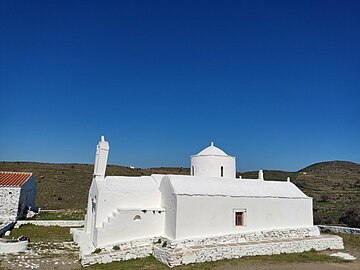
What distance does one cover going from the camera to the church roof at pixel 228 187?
15273mm

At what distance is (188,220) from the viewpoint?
47.7 ft

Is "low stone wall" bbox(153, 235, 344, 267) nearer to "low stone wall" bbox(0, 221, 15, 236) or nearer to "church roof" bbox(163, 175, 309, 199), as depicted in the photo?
"church roof" bbox(163, 175, 309, 199)

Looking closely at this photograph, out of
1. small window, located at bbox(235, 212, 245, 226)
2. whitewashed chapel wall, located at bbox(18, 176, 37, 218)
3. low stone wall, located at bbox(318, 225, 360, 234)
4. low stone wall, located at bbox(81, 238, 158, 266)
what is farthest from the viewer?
whitewashed chapel wall, located at bbox(18, 176, 37, 218)

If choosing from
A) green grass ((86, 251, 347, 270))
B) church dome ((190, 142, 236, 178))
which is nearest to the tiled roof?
church dome ((190, 142, 236, 178))

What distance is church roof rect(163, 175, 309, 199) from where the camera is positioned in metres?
15.3

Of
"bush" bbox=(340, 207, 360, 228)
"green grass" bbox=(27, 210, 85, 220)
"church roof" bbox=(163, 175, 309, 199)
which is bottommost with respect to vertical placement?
"green grass" bbox=(27, 210, 85, 220)

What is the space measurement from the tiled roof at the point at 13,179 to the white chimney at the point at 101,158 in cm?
993

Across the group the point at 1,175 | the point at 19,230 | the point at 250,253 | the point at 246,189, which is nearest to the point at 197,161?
the point at 246,189

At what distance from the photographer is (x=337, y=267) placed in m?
13.0

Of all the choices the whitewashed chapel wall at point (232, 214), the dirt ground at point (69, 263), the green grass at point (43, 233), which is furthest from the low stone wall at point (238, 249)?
the green grass at point (43, 233)

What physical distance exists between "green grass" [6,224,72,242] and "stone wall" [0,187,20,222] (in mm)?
1793

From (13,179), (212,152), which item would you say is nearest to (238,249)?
(212,152)

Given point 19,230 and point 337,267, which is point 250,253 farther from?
point 19,230

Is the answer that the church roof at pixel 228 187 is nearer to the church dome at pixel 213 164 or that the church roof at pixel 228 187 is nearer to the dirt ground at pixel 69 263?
the church dome at pixel 213 164
